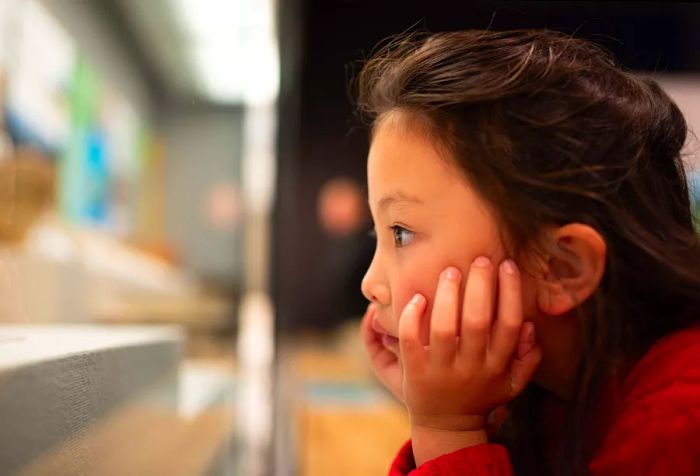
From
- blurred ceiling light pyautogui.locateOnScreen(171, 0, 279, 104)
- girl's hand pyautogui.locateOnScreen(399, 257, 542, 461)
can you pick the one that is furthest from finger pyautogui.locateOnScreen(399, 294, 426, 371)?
blurred ceiling light pyautogui.locateOnScreen(171, 0, 279, 104)

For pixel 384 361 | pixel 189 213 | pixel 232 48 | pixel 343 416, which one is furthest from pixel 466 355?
pixel 189 213

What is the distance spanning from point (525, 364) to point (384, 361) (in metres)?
0.15

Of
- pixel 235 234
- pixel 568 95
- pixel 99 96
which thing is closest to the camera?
pixel 568 95

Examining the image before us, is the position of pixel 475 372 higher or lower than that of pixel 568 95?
lower

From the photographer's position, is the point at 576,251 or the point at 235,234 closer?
the point at 576,251

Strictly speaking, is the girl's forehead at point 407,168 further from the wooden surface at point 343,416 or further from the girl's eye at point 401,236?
the wooden surface at point 343,416

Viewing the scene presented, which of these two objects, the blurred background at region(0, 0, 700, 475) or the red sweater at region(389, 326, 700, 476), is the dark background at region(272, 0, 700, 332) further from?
the red sweater at region(389, 326, 700, 476)

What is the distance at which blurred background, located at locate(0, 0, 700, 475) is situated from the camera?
0.45m

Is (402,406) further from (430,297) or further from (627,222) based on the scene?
(627,222)

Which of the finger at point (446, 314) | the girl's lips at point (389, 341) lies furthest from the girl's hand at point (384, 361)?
the finger at point (446, 314)

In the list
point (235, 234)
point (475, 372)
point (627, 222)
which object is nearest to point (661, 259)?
point (627, 222)

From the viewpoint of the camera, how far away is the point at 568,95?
417 mm

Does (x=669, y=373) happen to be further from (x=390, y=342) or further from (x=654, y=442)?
(x=390, y=342)

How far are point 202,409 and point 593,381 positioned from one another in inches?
30.5
